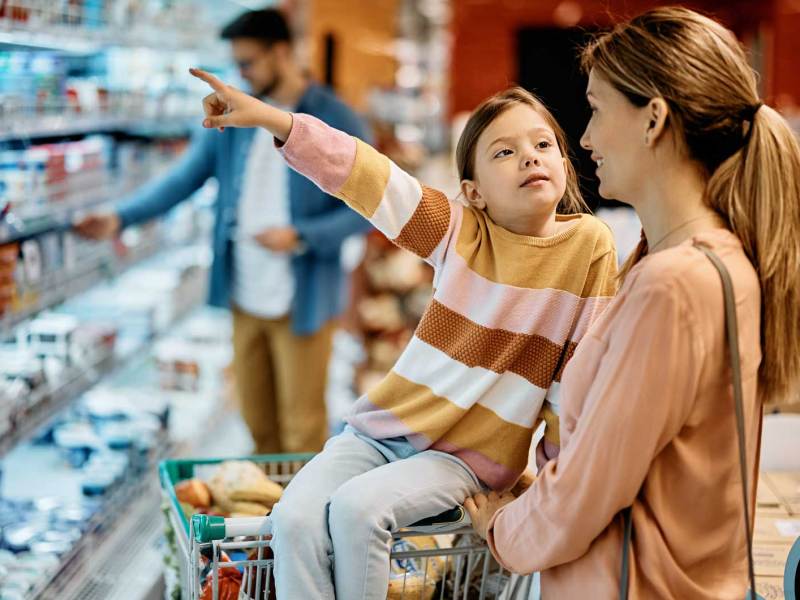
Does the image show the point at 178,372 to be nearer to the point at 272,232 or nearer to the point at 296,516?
the point at 272,232

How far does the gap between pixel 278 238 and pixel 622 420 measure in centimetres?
234

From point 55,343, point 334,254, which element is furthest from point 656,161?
point 334,254

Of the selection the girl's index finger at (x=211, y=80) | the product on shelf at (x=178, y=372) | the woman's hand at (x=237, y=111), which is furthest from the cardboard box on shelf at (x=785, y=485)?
the product on shelf at (x=178, y=372)

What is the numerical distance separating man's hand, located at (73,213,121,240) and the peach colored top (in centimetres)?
205

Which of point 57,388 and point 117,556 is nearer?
point 57,388

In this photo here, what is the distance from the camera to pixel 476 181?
2055 millimetres

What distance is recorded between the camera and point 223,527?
1752mm

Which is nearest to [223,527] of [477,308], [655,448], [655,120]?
[477,308]

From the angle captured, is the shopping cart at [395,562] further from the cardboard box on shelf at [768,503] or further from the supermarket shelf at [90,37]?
the supermarket shelf at [90,37]

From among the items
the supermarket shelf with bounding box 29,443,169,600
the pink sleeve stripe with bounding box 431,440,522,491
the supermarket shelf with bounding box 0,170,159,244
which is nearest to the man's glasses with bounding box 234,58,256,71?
→ the supermarket shelf with bounding box 0,170,159,244

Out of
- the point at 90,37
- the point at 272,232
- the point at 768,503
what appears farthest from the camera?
the point at 272,232

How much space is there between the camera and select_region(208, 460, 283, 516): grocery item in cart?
7.28 feet

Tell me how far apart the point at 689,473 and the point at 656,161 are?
489 millimetres

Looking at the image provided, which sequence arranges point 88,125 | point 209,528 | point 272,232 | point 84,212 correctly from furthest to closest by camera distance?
1. point 272,232
2. point 84,212
3. point 88,125
4. point 209,528
